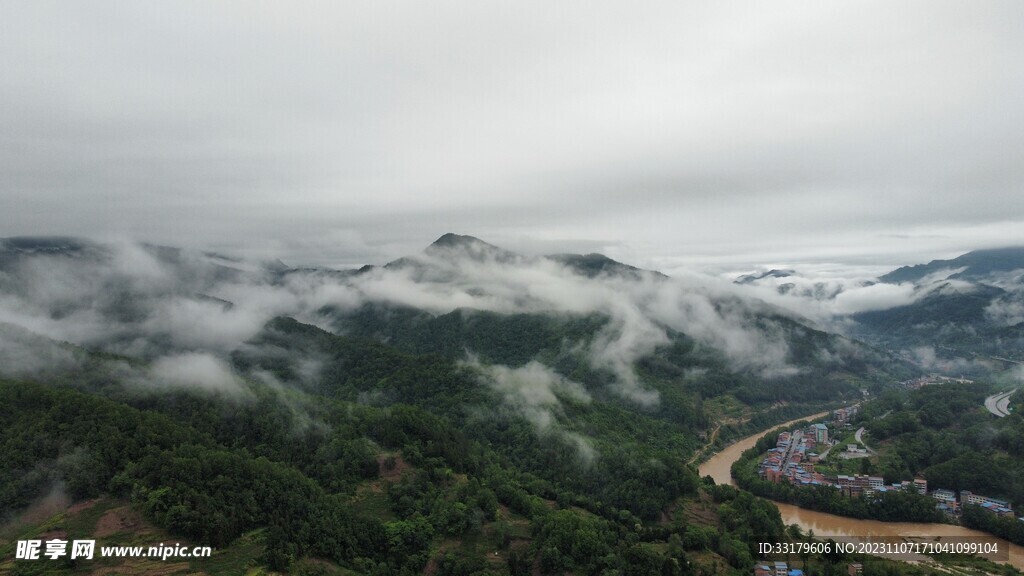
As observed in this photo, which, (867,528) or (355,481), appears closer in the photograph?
(355,481)

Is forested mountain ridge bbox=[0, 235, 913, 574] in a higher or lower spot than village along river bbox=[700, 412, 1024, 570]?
higher

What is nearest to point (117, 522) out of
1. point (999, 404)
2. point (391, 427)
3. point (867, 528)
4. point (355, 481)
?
point (355, 481)

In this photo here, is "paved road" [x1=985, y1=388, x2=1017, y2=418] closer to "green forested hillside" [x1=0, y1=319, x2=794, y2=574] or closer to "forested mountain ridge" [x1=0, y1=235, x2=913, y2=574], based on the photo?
"forested mountain ridge" [x1=0, y1=235, x2=913, y2=574]

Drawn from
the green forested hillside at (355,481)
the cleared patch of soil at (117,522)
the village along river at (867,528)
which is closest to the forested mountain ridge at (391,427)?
the green forested hillside at (355,481)

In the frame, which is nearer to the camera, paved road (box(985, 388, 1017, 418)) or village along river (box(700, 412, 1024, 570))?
village along river (box(700, 412, 1024, 570))

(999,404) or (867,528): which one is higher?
(999,404)

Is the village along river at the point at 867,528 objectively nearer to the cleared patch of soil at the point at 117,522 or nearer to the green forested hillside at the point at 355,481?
the green forested hillside at the point at 355,481

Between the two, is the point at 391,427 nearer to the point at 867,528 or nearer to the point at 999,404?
the point at 867,528

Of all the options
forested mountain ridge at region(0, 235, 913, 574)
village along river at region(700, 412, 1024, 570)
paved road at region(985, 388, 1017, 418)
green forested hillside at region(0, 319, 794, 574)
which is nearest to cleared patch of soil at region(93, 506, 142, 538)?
green forested hillside at region(0, 319, 794, 574)

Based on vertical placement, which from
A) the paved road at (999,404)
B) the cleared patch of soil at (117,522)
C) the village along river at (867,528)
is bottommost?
the village along river at (867,528)

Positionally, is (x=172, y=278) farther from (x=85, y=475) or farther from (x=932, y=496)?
(x=932, y=496)
